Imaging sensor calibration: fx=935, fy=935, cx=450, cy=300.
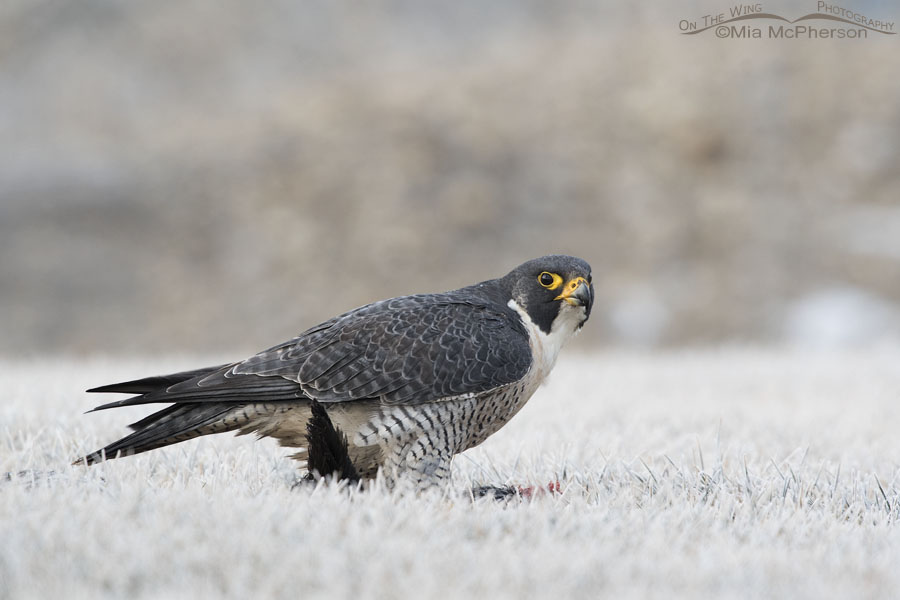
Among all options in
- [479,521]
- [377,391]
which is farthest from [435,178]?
[479,521]

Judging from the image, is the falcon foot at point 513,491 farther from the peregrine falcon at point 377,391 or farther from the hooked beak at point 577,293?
the hooked beak at point 577,293

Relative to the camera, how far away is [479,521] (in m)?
2.61

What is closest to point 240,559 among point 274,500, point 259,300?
point 274,500

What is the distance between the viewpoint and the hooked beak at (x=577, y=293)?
144 inches

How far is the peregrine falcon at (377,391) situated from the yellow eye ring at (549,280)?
239 millimetres

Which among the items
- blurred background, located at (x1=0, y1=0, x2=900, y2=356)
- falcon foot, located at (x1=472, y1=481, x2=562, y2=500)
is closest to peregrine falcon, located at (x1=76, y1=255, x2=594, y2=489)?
falcon foot, located at (x1=472, y1=481, x2=562, y2=500)

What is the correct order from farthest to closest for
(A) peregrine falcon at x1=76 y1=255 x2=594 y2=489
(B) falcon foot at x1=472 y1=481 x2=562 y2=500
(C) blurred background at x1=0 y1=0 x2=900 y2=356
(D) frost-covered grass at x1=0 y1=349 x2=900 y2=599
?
(C) blurred background at x1=0 y1=0 x2=900 y2=356 → (A) peregrine falcon at x1=76 y1=255 x2=594 y2=489 → (B) falcon foot at x1=472 y1=481 x2=562 y2=500 → (D) frost-covered grass at x1=0 y1=349 x2=900 y2=599

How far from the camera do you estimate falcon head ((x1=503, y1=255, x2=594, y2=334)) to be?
12.1ft

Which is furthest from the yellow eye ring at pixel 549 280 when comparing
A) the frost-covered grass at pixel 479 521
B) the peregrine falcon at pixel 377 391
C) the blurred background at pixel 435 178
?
the blurred background at pixel 435 178

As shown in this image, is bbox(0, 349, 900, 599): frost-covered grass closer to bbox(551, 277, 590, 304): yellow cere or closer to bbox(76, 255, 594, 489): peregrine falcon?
bbox(76, 255, 594, 489): peregrine falcon

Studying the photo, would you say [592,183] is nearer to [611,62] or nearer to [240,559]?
[611,62]

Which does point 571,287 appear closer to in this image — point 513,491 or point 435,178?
point 513,491

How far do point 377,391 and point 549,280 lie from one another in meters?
0.87

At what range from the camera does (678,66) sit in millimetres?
18344
